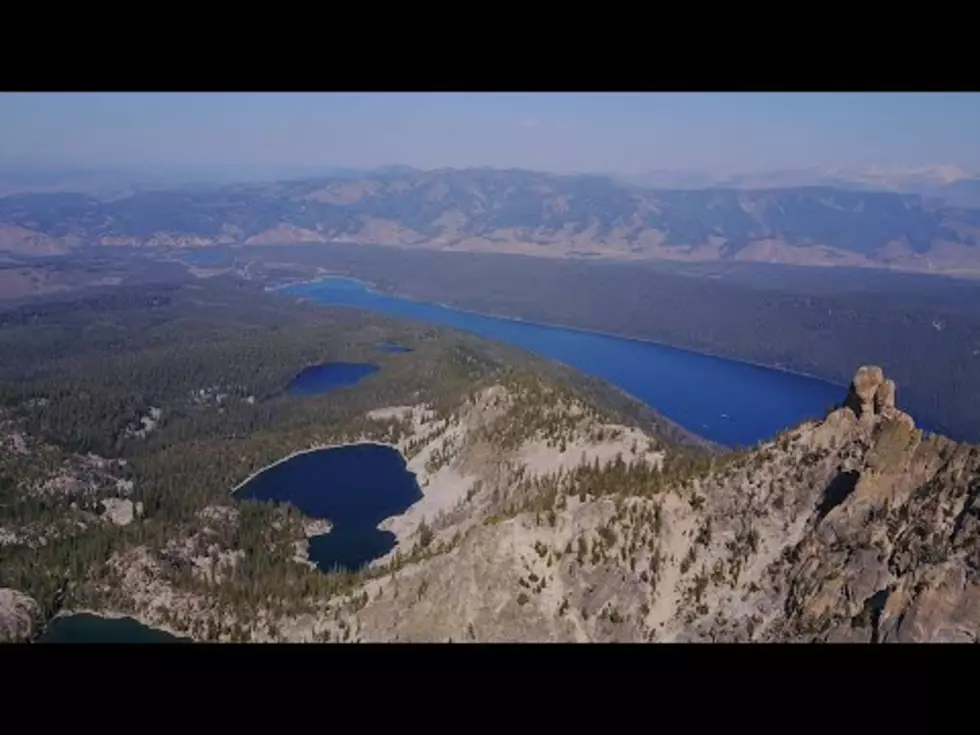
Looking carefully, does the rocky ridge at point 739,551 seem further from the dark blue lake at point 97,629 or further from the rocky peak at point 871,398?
the dark blue lake at point 97,629

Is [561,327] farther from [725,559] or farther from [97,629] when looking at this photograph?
[725,559]

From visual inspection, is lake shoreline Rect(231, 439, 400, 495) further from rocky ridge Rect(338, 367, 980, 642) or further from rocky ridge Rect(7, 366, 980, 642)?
rocky ridge Rect(338, 367, 980, 642)

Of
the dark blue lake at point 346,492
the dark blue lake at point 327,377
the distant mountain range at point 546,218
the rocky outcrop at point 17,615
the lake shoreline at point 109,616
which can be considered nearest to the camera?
the rocky outcrop at point 17,615

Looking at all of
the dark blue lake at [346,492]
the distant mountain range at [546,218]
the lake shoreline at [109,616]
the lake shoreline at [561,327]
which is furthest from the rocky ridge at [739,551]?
the distant mountain range at [546,218]

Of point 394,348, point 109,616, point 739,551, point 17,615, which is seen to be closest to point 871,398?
point 739,551
